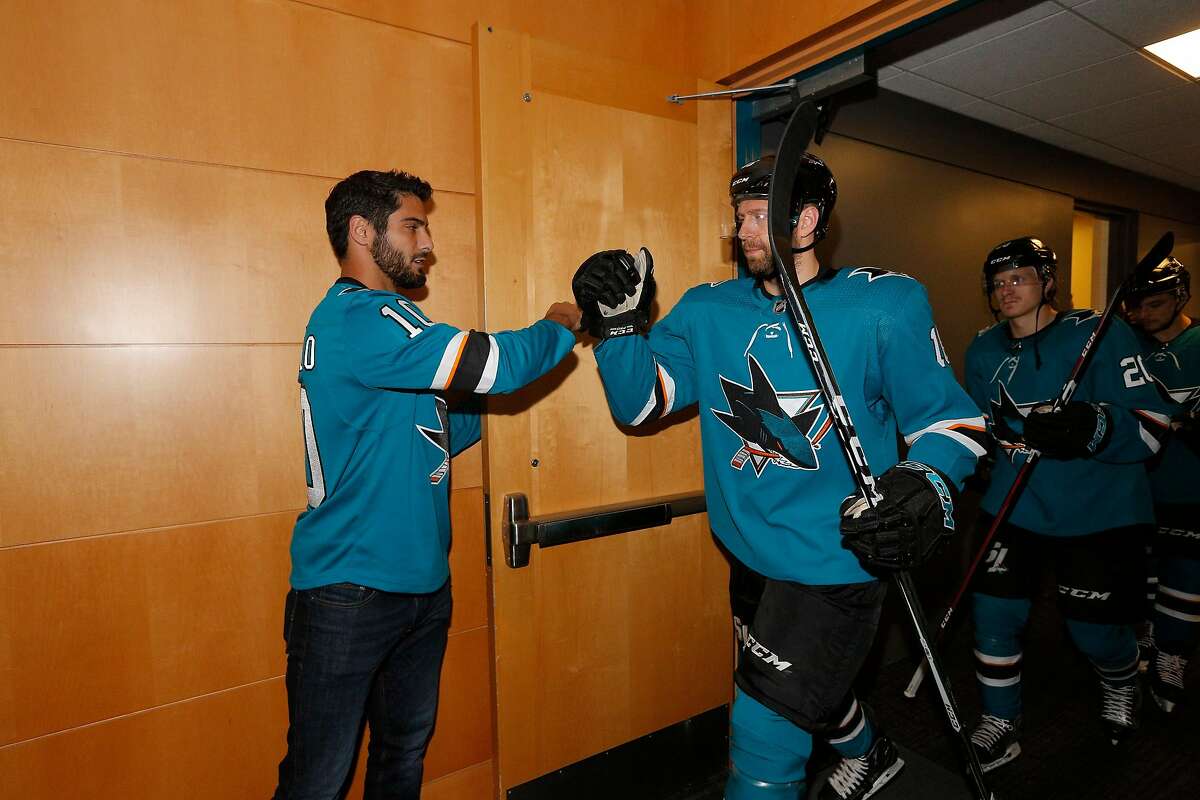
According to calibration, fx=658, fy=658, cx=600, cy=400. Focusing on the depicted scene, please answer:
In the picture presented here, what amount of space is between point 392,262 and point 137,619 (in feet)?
3.31

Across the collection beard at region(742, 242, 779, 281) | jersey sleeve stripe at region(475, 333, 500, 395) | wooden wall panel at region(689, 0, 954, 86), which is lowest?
jersey sleeve stripe at region(475, 333, 500, 395)

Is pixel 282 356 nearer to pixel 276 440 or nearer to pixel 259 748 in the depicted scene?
pixel 276 440

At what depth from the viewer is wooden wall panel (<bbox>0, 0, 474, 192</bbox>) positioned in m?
1.38

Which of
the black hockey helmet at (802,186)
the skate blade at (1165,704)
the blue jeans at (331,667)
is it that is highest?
the black hockey helmet at (802,186)

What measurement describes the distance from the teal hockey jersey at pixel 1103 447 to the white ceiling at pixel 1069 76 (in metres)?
1.19

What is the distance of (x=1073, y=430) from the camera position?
6.81ft

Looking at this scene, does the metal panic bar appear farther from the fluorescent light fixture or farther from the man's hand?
the fluorescent light fixture

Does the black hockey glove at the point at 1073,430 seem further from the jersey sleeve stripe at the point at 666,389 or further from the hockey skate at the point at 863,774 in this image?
the jersey sleeve stripe at the point at 666,389

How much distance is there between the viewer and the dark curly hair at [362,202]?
151 cm

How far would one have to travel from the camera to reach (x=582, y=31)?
2.01m

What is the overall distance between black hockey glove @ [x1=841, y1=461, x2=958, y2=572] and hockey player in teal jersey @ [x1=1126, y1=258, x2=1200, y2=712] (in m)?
1.93

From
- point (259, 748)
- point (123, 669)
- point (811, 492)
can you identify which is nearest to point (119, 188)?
point (123, 669)

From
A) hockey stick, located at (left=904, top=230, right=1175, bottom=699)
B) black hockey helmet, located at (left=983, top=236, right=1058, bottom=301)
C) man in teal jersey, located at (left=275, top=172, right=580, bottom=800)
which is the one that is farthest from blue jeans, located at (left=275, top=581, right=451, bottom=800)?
black hockey helmet, located at (left=983, top=236, right=1058, bottom=301)

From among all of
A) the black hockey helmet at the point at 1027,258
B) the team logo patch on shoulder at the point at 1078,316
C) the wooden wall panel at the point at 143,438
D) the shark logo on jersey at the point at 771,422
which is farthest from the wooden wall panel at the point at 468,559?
the team logo patch on shoulder at the point at 1078,316
